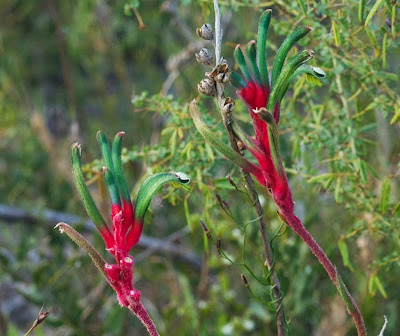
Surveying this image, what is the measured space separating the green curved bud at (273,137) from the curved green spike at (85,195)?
6.8 inches

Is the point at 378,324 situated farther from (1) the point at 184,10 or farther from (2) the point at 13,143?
(2) the point at 13,143

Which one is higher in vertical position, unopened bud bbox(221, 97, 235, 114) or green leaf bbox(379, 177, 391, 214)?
unopened bud bbox(221, 97, 235, 114)

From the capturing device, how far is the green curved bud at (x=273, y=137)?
52 cm

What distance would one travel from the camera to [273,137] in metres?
0.55

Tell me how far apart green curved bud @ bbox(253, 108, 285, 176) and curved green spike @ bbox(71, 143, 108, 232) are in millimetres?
173

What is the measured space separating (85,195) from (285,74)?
0.72ft

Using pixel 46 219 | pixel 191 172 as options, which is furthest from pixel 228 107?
pixel 46 219

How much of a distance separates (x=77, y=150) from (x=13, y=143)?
195cm

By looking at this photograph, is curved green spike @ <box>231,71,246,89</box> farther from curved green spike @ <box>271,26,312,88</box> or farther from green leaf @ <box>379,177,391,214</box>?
green leaf @ <box>379,177,391,214</box>

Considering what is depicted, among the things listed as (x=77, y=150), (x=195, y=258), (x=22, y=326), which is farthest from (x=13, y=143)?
(x=77, y=150)

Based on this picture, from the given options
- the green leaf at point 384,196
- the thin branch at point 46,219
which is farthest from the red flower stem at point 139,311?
the thin branch at point 46,219

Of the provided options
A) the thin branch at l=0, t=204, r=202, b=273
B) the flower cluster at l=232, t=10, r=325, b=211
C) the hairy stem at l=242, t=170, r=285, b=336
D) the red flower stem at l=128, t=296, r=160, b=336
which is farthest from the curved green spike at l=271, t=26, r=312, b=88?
the thin branch at l=0, t=204, r=202, b=273

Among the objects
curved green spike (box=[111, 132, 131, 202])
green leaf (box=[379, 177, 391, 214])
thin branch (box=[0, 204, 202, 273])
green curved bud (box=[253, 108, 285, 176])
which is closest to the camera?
green curved bud (box=[253, 108, 285, 176])

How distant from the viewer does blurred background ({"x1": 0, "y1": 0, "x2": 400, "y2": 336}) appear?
0.88 meters
